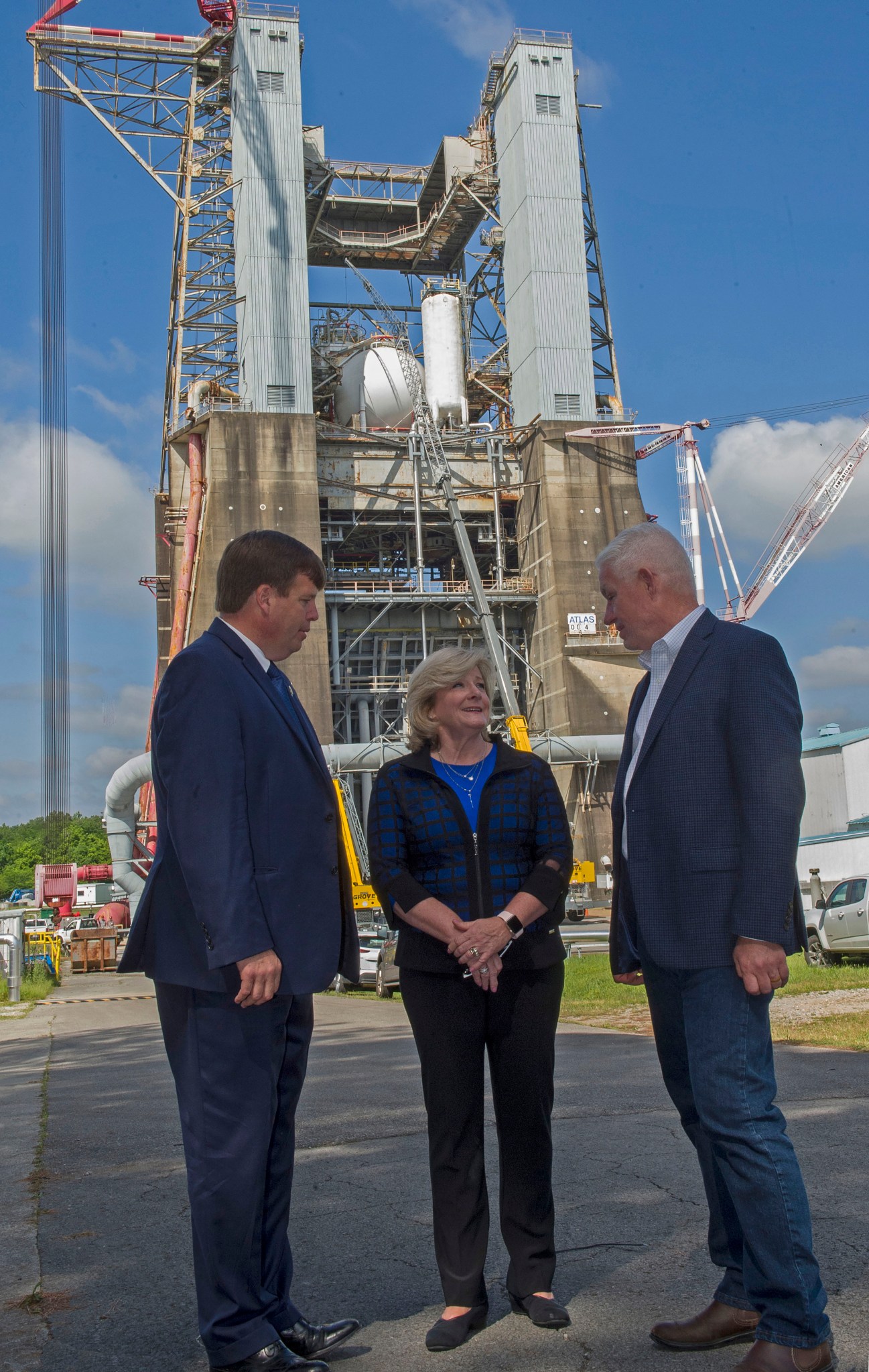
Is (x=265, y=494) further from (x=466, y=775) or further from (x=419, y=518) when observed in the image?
(x=466, y=775)

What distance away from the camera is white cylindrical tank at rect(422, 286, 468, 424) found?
5069 cm

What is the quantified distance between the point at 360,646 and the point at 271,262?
1513cm

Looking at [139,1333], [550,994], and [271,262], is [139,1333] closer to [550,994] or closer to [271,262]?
[550,994]

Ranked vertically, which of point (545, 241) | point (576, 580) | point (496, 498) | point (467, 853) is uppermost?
point (545, 241)

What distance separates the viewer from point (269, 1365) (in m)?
3.01

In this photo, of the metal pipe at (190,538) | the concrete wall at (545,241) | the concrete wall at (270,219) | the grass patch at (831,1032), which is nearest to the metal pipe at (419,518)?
the concrete wall at (270,219)

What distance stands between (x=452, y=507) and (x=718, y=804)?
141ft

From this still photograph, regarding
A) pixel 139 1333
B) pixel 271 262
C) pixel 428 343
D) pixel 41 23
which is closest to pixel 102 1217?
pixel 139 1333

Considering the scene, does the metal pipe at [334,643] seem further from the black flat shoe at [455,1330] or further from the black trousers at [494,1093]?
the black flat shoe at [455,1330]

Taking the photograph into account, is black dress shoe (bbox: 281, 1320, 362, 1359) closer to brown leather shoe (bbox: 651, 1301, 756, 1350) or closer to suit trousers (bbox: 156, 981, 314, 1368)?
suit trousers (bbox: 156, 981, 314, 1368)

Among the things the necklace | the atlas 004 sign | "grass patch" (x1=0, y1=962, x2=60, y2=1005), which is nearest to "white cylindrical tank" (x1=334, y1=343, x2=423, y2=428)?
the atlas 004 sign

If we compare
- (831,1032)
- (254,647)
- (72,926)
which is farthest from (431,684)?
(72,926)

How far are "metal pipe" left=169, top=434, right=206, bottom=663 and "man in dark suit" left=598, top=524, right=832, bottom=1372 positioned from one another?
42.8 m

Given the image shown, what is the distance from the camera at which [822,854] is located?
29375mm
